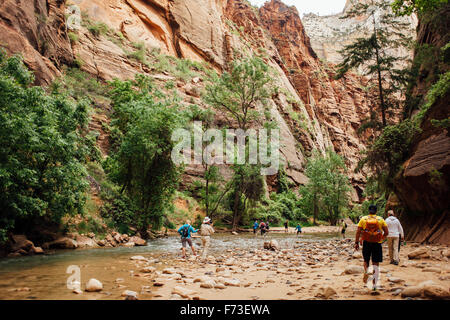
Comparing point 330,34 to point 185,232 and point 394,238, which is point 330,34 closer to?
point 394,238

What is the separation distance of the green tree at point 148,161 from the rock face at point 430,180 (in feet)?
44.6

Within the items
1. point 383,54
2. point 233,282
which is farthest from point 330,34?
point 233,282

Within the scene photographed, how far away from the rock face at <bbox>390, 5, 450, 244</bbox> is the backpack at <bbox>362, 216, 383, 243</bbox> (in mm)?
7139

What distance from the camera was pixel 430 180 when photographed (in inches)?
427

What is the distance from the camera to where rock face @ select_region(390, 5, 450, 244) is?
1073cm

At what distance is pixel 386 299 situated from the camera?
4367 mm

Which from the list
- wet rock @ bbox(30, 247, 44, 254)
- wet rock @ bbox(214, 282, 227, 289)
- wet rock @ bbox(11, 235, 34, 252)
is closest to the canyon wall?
wet rock @ bbox(11, 235, 34, 252)

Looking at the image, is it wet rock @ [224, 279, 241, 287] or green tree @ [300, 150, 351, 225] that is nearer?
wet rock @ [224, 279, 241, 287]

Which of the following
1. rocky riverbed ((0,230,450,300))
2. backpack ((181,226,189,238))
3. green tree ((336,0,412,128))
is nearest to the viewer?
rocky riverbed ((0,230,450,300))

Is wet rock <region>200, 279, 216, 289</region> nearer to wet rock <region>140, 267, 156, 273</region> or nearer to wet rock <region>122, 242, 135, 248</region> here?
wet rock <region>140, 267, 156, 273</region>

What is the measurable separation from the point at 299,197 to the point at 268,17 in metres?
63.9

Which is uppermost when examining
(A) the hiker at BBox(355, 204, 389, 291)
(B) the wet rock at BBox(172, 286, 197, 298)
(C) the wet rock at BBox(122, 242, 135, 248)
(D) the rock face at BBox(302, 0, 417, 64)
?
(D) the rock face at BBox(302, 0, 417, 64)

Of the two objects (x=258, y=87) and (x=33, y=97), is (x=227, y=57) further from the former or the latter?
(x=33, y=97)

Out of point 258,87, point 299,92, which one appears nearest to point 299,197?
point 258,87
